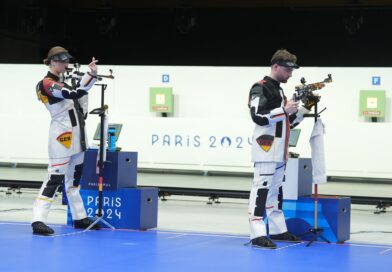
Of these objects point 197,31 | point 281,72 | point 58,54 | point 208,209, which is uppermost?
point 197,31

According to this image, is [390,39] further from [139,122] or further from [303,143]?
[139,122]

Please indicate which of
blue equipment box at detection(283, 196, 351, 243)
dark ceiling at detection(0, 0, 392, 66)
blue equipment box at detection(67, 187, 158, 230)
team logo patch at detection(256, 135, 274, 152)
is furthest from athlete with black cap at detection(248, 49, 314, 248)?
dark ceiling at detection(0, 0, 392, 66)

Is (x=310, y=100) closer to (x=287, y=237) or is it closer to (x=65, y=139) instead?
(x=287, y=237)

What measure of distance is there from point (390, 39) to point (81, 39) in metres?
9.20

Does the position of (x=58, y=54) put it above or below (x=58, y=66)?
above

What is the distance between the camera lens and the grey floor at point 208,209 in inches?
388

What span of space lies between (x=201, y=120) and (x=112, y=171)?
293 inches

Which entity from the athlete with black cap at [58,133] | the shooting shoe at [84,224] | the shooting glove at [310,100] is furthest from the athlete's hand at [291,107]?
the shooting shoe at [84,224]

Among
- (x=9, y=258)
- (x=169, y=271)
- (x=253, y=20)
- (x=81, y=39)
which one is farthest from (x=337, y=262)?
(x=81, y=39)

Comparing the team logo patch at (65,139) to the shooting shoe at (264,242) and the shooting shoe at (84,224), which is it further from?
the shooting shoe at (264,242)

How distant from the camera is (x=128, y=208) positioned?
9344mm

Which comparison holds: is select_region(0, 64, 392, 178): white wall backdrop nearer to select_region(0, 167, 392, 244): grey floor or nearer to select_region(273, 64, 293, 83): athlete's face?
select_region(0, 167, 392, 244): grey floor

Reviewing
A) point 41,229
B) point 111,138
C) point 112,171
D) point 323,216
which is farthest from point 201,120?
point 41,229

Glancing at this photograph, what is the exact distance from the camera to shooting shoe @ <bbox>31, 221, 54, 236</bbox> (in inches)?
341
